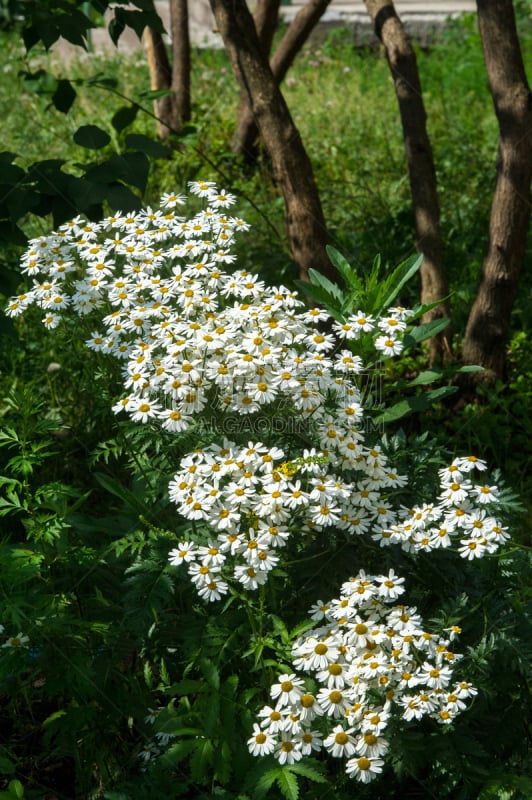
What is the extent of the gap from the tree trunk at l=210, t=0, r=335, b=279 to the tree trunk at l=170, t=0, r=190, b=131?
2109 millimetres

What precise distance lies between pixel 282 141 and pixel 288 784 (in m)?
2.70

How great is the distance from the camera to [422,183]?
3.78 meters

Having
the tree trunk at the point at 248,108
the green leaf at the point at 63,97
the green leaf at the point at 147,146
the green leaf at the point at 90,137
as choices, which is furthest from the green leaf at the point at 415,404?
the tree trunk at the point at 248,108

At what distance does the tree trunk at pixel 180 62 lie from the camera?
567cm

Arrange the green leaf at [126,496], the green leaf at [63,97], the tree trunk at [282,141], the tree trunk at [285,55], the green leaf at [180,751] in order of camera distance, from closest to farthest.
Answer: the green leaf at [180,751] < the green leaf at [126,496] < the green leaf at [63,97] < the tree trunk at [282,141] < the tree trunk at [285,55]

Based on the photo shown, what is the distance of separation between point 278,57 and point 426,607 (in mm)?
3977

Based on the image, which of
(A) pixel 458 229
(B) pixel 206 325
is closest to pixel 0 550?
→ (B) pixel 206 325

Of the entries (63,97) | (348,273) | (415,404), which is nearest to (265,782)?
(415,404)

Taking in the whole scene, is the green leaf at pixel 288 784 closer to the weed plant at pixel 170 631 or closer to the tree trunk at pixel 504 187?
the weed plant at pixel 170 631

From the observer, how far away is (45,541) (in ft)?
7.49

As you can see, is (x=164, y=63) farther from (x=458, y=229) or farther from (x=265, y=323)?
(x=265, y=323)

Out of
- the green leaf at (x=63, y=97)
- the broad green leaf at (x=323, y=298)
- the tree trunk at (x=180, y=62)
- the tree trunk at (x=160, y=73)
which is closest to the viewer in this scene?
the broad green leaf at (x=323, y=298)

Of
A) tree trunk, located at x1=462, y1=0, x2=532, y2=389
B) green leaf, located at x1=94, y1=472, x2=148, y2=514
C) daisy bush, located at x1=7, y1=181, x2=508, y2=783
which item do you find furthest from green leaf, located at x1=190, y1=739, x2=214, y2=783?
tree trunk, located at x1=462, y1=0, x2=532, y2=389

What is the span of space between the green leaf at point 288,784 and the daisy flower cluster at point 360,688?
0.05m
